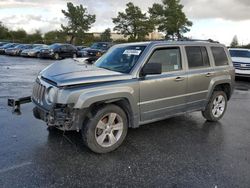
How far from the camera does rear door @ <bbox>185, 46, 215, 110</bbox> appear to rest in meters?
5.83

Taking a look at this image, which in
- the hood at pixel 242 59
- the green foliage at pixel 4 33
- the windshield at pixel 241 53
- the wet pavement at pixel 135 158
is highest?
the green foliage at pixel 4 33

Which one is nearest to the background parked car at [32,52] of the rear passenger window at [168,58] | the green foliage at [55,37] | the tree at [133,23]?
the tree at [133,23]

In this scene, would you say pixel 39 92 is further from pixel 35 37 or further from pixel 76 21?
pixel 35 37

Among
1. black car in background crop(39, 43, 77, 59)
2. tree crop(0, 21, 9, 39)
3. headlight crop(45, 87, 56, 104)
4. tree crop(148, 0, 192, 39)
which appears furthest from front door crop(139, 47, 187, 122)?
tree crop(0, 21, 9, 39)

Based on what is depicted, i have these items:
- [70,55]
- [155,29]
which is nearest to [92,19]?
[155,29]

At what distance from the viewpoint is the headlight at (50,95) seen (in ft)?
14.0

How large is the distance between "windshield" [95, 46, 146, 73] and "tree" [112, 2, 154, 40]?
46.3m

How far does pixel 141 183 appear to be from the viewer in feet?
12.1

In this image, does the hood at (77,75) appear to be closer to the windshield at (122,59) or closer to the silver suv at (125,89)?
the silver suv at (125,89)

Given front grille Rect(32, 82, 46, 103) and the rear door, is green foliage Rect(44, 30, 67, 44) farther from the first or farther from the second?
front grille Rect(32, 82, 46, 103)

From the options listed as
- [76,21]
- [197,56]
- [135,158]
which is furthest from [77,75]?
[76,21]

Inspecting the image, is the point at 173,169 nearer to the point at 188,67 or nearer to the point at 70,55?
the point at 188,67

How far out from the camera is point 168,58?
5500 millimetres

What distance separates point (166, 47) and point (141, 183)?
9.21 feet
